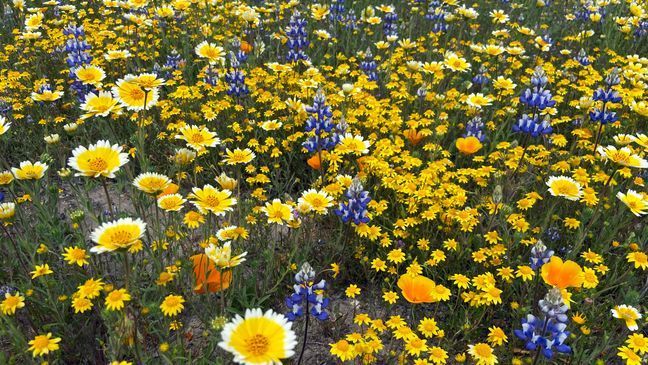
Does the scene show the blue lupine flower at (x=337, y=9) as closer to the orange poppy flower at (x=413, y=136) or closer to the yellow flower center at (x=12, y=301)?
the orange poppy flower at (x=413, y=136)

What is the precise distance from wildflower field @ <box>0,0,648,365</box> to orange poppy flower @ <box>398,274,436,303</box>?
0.03ft

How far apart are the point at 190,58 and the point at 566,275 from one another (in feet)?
14.8

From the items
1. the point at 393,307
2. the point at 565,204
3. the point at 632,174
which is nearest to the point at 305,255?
the point at 393,307

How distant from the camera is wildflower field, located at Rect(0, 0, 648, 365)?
2.38 meters

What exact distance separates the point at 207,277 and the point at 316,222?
1297mm

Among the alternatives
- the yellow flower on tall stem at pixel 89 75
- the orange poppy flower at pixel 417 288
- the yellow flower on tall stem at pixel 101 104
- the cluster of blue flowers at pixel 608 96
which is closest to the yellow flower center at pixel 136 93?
the yellow flower on tall stem at pixel 101 104

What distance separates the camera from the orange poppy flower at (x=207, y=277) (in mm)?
2475

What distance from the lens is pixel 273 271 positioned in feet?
10.5

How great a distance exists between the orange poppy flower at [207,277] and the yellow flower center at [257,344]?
0.74 m

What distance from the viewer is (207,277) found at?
245cm

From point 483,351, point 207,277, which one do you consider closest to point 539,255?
point 483,351

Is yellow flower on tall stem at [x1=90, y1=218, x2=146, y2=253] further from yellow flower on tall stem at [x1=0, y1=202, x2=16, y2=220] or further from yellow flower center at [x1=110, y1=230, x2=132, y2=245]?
yellow flower on tall stem at [x1=0, y1=202, x2=16, y2=220]

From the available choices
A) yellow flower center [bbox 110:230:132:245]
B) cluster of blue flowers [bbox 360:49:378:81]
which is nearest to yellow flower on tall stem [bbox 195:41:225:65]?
cluster of blue flowers [bbox 360:49:378:81]

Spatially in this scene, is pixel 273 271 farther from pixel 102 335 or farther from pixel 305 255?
pixel 102 335
